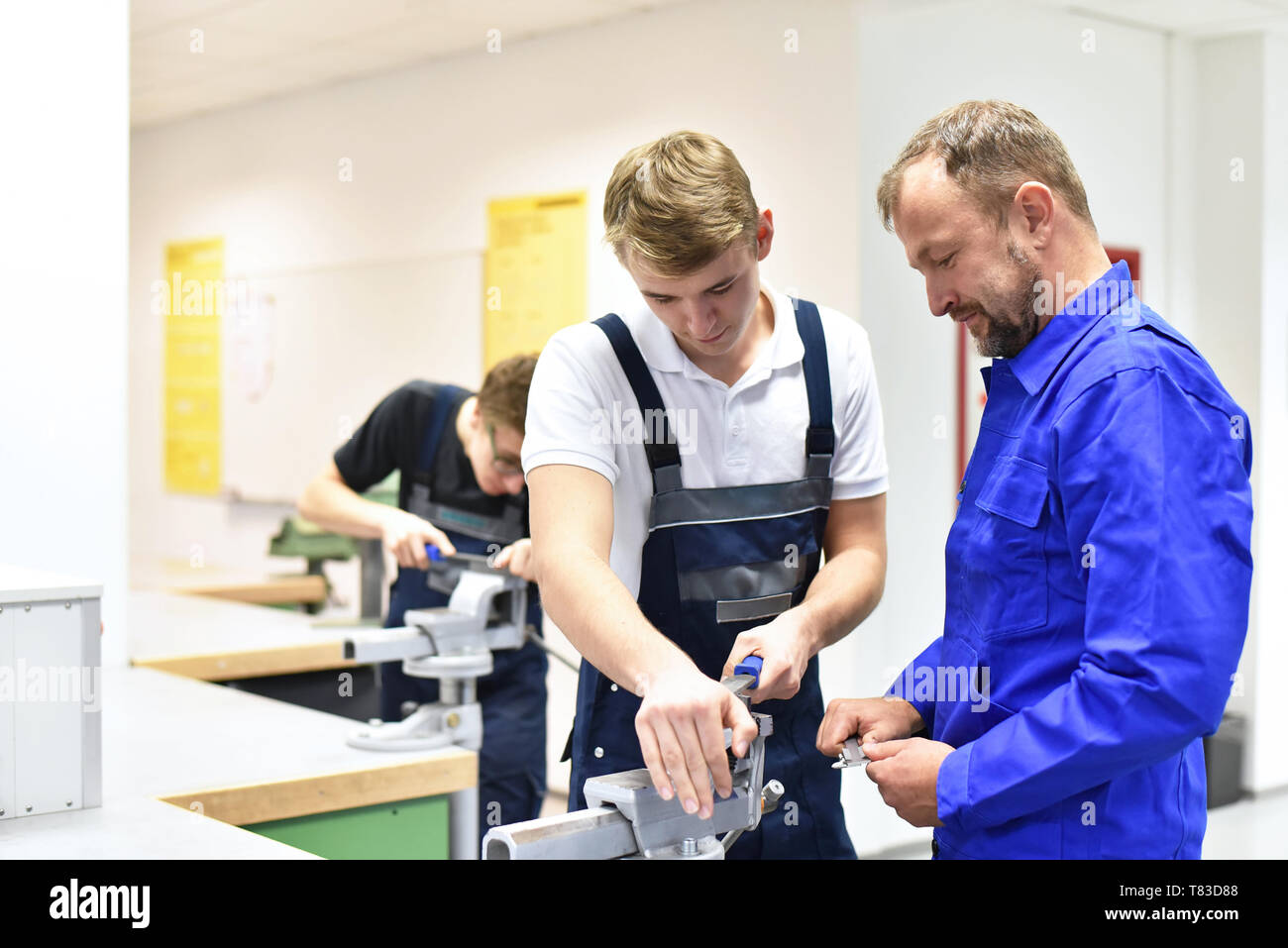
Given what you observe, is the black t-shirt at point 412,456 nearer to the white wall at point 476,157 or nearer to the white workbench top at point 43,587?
the white workbench top at point 43,587

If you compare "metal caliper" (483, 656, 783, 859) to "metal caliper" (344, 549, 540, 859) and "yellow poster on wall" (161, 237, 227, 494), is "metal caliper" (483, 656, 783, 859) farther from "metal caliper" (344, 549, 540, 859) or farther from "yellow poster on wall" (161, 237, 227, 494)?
"yellow poster on wall" (161, 237, 227, 494)

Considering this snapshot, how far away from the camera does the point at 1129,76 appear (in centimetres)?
456

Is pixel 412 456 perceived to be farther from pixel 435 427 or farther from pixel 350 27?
pixel 350 27

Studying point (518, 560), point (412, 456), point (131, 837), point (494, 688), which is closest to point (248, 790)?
point (131, 837)

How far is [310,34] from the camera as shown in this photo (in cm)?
497

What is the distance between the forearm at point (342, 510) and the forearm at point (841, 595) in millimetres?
1304

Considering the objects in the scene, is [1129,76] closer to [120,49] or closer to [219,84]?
[120,49]

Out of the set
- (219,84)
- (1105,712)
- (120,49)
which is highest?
(219,84)

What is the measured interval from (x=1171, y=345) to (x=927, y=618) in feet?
9.89

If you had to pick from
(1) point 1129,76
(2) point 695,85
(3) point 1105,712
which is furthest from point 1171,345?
(1) point 1129,76

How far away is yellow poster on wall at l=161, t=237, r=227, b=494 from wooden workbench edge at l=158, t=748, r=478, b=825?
4.72m

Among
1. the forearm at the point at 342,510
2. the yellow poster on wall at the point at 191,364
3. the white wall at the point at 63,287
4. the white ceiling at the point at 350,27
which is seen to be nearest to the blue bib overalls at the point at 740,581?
the forearm at the point at 342,510

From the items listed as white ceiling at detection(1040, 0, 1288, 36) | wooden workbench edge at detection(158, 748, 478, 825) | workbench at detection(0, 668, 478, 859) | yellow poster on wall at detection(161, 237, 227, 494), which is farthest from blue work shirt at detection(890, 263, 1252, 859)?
yellow poster on wall at detection(161, 237, 227, 494)

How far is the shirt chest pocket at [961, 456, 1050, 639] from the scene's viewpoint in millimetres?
1183
